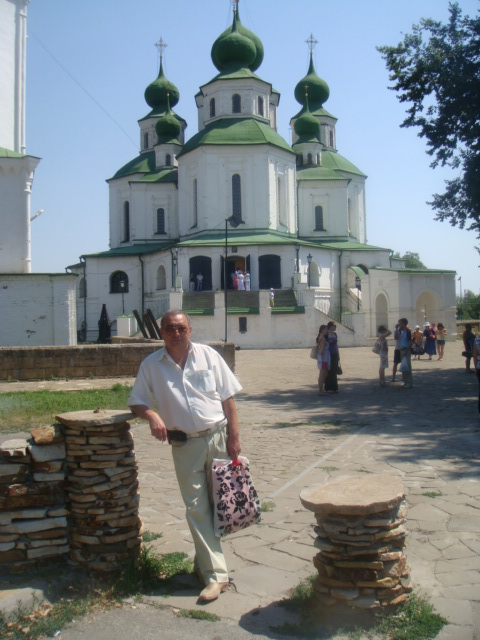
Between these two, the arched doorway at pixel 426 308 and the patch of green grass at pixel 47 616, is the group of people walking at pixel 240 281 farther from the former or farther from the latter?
the patch of green grass at pixel 47 616

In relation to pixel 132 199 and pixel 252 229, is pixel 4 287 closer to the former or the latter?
pixel 252 229

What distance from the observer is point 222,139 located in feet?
140

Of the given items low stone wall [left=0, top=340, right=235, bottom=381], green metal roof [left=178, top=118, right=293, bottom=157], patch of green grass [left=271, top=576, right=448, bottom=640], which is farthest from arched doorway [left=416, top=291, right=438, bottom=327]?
patch of green grass [left=271, top=576, right=448, bottom=640]

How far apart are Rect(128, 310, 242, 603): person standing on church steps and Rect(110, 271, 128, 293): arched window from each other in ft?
137

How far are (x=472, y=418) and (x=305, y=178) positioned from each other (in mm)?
39492

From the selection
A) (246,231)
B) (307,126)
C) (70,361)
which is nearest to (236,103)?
(307,126)

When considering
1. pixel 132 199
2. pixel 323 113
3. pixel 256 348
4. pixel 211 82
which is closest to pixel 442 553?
pixel 256 348

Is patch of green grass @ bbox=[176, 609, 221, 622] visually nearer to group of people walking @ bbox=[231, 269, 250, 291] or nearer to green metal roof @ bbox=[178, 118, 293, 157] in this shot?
group of people walking @ bbox=[231, 269, 250, 291]

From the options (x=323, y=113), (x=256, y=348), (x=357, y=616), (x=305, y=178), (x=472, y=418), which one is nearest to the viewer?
(x=357, y=616)

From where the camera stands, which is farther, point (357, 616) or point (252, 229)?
point (252, 229)

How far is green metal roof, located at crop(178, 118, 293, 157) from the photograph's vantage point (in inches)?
1670

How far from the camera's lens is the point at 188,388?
175 inches

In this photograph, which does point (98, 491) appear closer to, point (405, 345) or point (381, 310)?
point (405, 345)

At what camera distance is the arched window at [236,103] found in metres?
44.0
